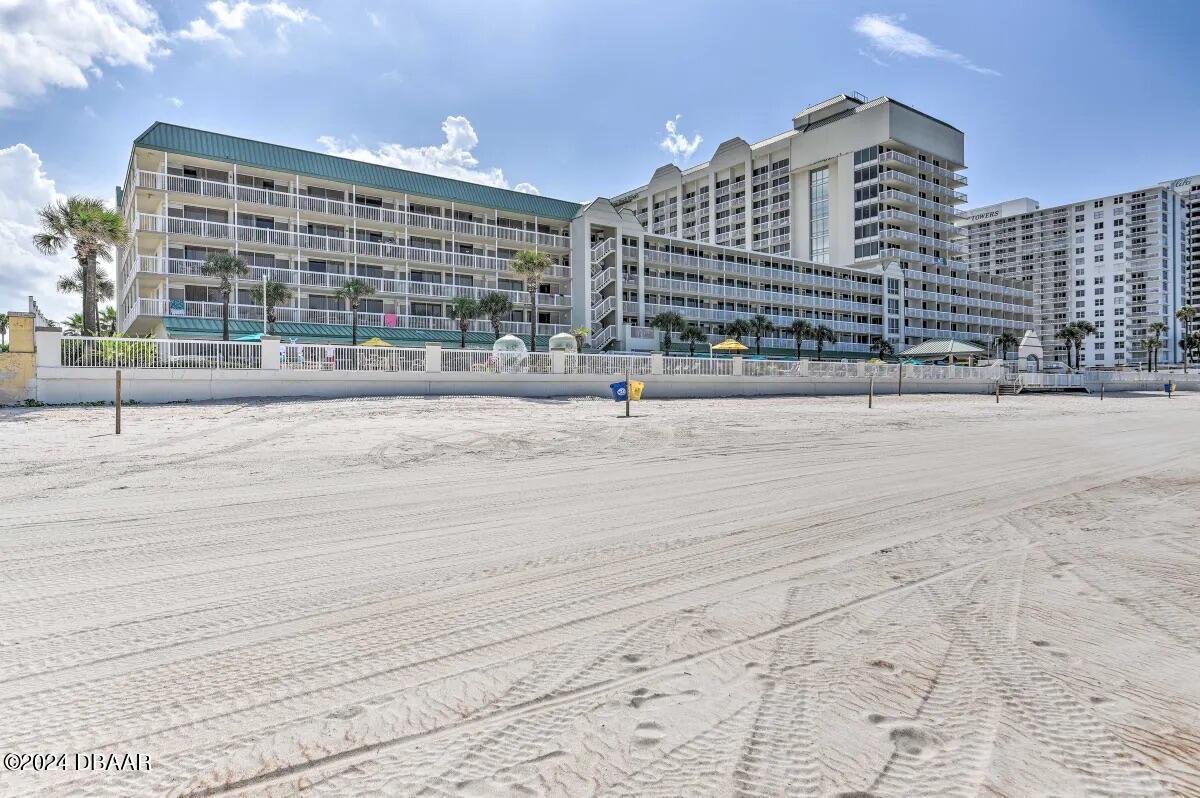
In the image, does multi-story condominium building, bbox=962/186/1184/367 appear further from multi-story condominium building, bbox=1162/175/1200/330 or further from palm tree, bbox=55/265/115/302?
palm tree, bbox=55/265/115/302

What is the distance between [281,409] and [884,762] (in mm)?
19654

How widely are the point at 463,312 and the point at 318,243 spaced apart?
10.7 metres

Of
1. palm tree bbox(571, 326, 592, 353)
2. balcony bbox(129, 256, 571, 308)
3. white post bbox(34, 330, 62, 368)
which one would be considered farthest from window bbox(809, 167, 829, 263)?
white post bbox(34, 330, 62, 368)

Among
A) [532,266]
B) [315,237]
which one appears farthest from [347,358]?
[532,266]

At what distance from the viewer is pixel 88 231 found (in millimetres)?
31391

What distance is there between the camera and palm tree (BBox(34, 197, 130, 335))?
31.3 metres

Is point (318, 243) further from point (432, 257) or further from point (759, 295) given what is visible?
point (759, 295)

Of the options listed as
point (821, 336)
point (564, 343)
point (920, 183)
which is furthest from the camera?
point (920, 183)

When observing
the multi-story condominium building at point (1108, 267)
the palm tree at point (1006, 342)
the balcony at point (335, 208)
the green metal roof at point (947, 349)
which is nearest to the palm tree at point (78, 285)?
the balcony at point (335, 208)

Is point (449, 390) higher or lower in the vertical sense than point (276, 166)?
lower

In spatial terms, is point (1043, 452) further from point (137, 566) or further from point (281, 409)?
point (281, 409)

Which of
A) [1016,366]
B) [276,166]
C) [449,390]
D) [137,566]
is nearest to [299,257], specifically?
[276,166]

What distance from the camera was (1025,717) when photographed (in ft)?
8.76

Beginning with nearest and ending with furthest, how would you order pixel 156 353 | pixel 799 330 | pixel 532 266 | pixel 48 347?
pixel 48 347
pixel 156 353
pixel 532 266
pixel 799 330
